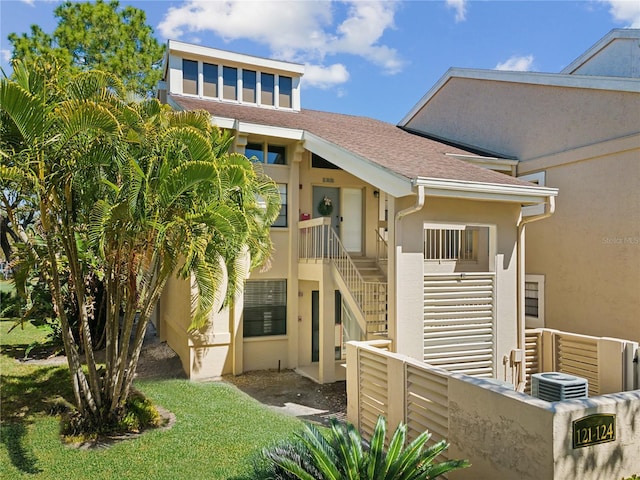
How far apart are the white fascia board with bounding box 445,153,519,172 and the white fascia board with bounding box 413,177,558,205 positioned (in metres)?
4.14

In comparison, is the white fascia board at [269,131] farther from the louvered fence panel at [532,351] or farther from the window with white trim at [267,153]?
the louvered fence panel at [532,351]

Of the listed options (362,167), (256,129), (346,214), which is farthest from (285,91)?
(362,167)

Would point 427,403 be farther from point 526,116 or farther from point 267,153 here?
point 526,116

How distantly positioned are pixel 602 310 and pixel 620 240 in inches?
70.1

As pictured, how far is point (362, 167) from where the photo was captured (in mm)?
9133

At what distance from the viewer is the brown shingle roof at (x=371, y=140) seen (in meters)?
8.93

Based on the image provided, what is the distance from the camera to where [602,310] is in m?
10.9

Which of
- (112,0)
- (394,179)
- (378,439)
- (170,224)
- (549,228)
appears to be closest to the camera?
(378,439)

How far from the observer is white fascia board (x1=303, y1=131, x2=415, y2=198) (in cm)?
800

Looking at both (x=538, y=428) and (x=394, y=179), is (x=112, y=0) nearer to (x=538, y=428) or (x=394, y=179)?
(x=394, y=179)

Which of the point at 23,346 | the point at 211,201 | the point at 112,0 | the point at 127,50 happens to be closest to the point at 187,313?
the point at 211,201

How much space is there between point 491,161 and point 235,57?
8384 millimetres

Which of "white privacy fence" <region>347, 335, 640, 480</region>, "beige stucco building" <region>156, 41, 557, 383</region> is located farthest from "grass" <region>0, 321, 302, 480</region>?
"white privacy fence" <region>347, 335, 640, 480</region>

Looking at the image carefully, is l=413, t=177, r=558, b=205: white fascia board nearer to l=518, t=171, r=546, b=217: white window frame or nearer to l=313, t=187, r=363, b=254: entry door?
l=518, t=171, r=546, b=217: white window frame
